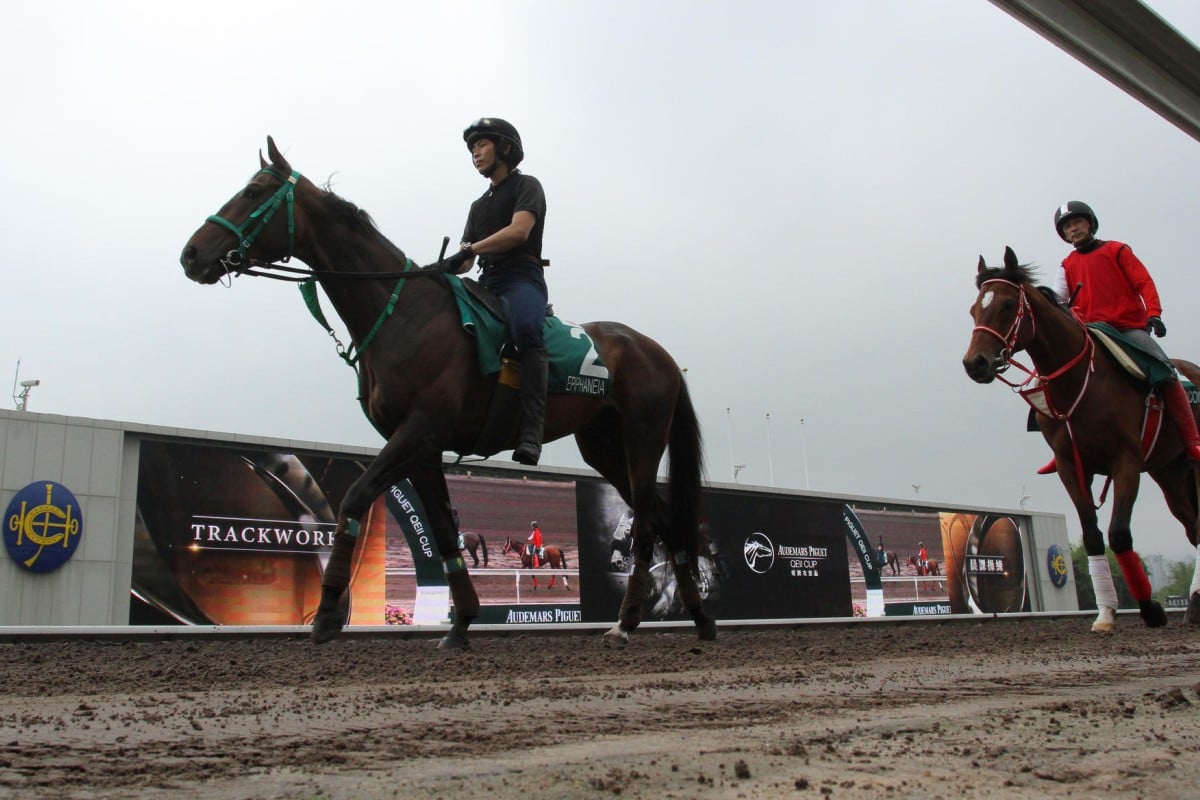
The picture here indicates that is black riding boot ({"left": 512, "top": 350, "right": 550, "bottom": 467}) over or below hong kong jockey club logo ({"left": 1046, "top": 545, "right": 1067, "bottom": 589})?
over

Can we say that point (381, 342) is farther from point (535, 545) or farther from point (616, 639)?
point (535, 545)

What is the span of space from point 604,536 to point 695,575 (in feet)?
36.7

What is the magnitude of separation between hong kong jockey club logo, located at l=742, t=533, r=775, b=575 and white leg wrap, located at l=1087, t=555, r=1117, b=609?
12632 millimetres

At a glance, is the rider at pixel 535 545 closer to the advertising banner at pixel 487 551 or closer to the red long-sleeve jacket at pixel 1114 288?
the advertising banner at pixel 487 551

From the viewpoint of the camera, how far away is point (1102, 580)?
7.34 metres

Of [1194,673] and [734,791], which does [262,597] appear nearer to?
[1194,673]

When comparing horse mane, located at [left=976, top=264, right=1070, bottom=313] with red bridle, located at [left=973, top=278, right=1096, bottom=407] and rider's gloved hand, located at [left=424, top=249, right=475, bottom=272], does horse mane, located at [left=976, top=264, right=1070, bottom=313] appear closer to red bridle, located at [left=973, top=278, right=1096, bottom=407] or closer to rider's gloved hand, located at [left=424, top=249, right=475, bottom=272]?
red bridle, located at [left=973, top=278, right=1096, bottom=407]

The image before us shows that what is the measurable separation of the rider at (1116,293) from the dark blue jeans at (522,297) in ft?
13.8

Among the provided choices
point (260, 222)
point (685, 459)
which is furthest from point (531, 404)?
point (685, 459)

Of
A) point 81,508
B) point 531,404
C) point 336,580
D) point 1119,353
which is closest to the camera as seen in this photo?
point 336,580

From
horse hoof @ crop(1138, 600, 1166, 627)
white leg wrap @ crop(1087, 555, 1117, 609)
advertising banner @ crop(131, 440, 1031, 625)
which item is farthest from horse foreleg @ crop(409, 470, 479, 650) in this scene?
horse hoof @ crop(1138, 600, 1166, 627)

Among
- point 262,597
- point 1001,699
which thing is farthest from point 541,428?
point 262,597

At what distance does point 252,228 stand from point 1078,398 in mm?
5598

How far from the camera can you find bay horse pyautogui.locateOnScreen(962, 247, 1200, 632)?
6805 millimetres
